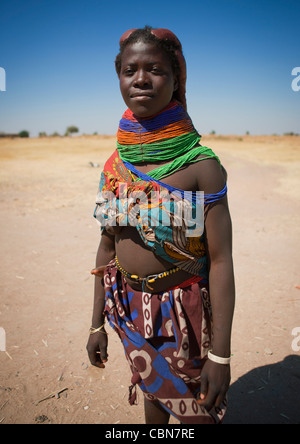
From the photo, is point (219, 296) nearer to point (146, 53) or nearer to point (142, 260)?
point (142, 260)

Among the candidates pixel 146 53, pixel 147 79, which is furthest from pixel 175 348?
pixel 146 53

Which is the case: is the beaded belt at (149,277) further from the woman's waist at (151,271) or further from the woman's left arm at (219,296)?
the woman's left arm at (219,296)

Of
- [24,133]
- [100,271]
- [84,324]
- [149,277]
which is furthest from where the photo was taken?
[24,133]

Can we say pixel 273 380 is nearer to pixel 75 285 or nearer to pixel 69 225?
pixel 75 285

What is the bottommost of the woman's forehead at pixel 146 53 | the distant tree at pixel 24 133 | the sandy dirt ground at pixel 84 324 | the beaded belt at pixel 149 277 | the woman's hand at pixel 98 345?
the sandy dirt ground at pixel 84 324

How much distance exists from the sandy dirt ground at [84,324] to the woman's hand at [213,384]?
1210mm

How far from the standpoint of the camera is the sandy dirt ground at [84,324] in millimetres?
2451

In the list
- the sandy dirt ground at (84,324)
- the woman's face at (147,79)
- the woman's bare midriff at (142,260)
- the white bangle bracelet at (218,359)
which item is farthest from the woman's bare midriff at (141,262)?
the sandy dirt ground at (84,324)

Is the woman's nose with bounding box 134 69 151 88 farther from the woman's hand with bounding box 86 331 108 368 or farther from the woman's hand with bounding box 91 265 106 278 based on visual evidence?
the woman's hand with bounding box 86 331 108 368

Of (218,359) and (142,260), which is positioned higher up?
(142,260)

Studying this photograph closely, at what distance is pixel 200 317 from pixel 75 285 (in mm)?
3081

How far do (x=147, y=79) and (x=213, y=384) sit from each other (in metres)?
1.42

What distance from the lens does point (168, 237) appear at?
1.39m
